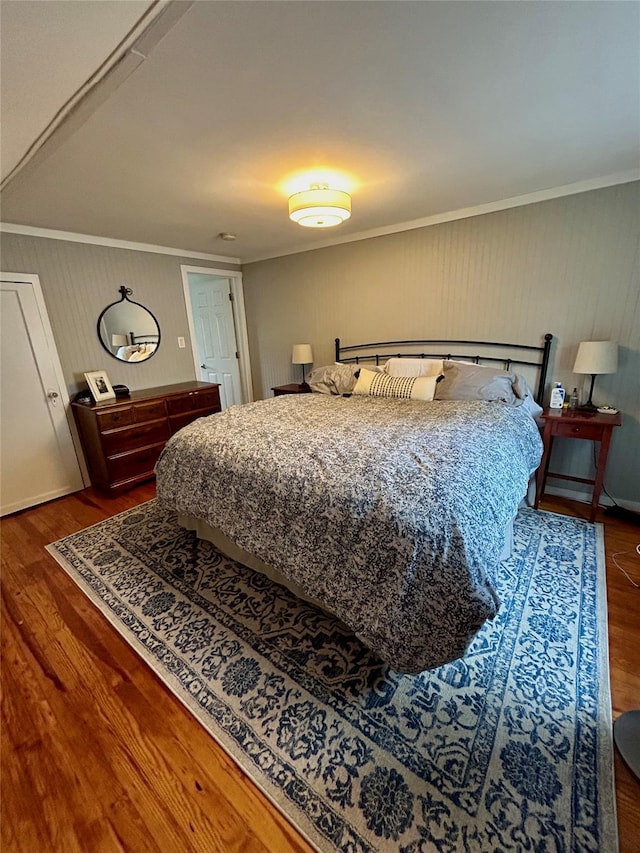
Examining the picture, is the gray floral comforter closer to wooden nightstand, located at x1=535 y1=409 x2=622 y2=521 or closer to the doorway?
wooden nightstand, located at x1=535 y1=409 x2=622 y2=521

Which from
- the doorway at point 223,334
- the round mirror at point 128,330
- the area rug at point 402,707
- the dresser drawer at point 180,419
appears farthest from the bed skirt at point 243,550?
the doorway at point 223,334

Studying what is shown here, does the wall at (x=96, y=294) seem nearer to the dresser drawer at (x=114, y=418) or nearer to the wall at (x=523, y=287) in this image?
the dresser drawer at (x=114, y=418)

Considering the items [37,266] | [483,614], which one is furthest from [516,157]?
[37,266]

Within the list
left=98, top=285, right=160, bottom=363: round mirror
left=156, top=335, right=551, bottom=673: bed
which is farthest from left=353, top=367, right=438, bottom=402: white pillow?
left=98, top=285, right=160, bottom=363: round mirror

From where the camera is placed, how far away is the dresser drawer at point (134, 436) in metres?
3.19

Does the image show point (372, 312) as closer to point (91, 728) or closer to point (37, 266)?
point (37, 266)

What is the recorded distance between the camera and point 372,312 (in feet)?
12.2

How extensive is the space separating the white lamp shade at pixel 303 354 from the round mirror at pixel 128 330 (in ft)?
5.13

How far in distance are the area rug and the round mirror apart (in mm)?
2330

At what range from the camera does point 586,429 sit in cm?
248

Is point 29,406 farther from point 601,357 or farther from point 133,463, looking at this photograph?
point 601,357

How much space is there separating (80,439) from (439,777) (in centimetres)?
373

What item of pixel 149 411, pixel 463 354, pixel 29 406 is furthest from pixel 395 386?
pixel 29 406

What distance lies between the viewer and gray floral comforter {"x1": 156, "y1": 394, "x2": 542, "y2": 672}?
4.18 feet
